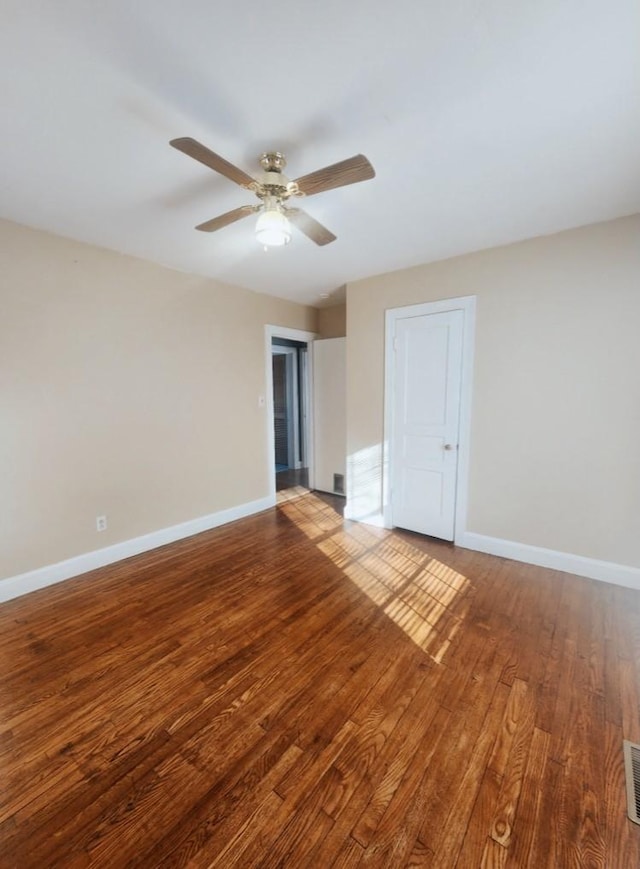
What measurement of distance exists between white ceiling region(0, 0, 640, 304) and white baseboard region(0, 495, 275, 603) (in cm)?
241

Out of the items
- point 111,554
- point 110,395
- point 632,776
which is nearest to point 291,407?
point 110,395

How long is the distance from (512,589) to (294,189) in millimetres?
2785

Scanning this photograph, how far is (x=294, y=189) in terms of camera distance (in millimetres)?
1606

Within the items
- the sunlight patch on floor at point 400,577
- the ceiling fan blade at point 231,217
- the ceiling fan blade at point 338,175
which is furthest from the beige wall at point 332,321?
the ceiling fan blade at point 338,175

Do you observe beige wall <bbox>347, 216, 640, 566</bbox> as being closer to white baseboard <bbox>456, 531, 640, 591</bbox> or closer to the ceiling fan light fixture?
white baseboard <bbox>456, 531, 640, 591</bbox>

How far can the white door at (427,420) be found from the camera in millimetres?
3057

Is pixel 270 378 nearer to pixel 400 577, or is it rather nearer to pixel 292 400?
pixel 292 400

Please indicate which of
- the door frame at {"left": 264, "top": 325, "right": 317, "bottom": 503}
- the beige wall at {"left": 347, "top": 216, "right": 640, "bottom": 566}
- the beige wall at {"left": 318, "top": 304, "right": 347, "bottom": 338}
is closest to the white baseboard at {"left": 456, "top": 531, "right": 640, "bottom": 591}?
the beige wall at {"left": 347, "top": 216, "right": 640, "bottom": 566}

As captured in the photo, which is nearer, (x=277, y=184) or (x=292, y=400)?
(x=277, y=184)

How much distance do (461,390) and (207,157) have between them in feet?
7.97

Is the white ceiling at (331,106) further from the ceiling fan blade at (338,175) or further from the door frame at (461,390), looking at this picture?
the door frame at (461,390)

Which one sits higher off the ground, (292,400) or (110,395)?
(110,395)

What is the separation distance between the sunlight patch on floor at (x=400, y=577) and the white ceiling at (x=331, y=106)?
2507 mm

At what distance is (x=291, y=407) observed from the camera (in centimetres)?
600
